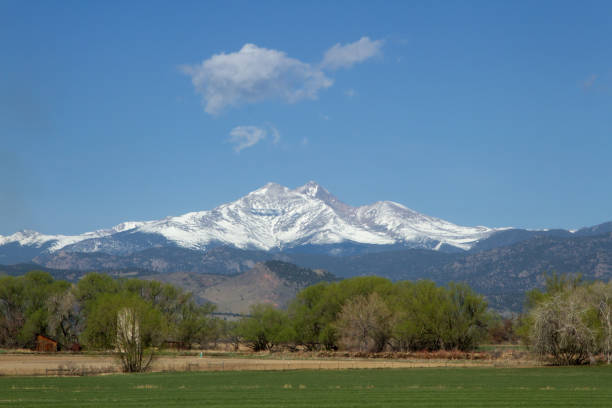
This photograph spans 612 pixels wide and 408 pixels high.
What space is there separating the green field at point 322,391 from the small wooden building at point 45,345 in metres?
65.9

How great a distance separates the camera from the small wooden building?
120650mm

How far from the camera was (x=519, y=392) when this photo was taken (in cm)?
4125

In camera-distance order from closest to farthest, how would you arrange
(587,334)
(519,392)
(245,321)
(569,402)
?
(569,402) → (519,392) → (587,334) → (245,321)

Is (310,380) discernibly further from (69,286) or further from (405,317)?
(69,286)

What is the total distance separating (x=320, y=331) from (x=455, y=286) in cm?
2685

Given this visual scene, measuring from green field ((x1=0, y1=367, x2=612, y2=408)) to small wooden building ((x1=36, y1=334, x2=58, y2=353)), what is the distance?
6594 cm

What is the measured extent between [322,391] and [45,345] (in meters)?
92.2

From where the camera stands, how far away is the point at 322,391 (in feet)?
143

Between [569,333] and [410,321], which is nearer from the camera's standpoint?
[569,333]

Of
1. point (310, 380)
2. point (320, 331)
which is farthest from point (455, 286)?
point (310, 380)

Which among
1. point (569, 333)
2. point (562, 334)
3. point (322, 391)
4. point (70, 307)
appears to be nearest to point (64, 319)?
point (70, 307)

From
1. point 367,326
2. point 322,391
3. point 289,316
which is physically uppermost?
point 289,316

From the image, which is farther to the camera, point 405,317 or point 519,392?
point 405,317

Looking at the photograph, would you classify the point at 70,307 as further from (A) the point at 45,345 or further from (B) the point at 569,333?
(B) the point at 569,333
